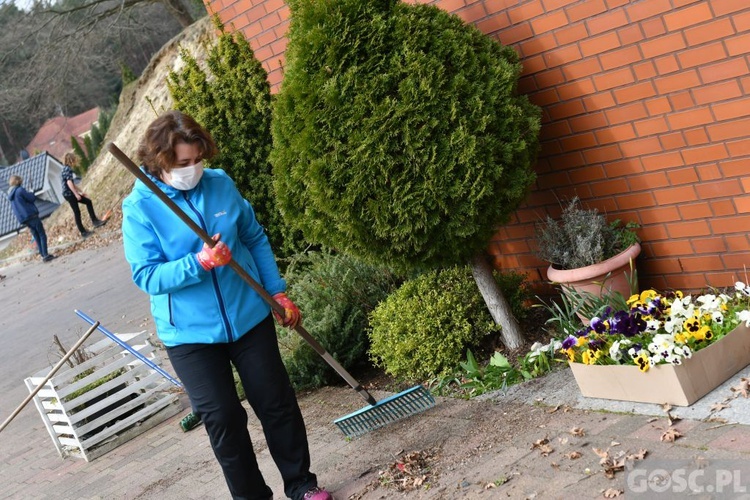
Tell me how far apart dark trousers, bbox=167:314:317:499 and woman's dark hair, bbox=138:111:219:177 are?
32.2 inches

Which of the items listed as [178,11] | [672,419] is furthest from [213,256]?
[178,11]

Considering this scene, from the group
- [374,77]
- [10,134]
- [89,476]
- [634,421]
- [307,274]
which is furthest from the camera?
[10,134]

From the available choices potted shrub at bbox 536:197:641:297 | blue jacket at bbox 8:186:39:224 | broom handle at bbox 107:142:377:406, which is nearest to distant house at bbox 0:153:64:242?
blue jacket at bbox 8:186:39:224

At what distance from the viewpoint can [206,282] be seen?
393cm

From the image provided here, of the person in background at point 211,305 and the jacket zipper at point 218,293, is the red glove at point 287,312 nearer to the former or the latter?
the person in background at point 211,305

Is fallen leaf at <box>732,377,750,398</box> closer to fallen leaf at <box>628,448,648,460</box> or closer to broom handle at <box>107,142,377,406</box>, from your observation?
fallen leaf at <box>628,448,648,460</box>

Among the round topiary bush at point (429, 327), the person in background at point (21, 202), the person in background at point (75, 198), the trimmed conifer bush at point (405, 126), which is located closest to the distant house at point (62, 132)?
the person in background at point (75, 198)

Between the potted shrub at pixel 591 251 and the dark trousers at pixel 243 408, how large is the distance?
1.80 m

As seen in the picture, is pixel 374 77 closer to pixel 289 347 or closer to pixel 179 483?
pixel 289 347

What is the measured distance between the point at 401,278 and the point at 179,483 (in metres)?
2.16

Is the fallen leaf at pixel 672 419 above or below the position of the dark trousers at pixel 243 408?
below

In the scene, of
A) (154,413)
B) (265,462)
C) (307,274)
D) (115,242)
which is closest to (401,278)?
(307,274)

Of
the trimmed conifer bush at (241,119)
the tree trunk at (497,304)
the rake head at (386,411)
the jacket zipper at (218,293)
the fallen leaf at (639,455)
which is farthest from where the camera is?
the trimmed conifer bush at (241,119)

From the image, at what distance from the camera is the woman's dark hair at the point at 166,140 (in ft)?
12.5
